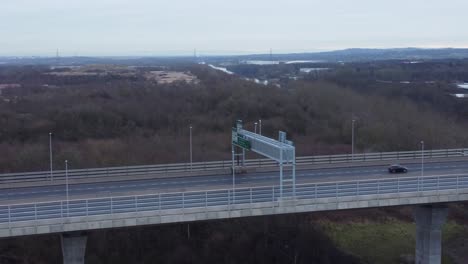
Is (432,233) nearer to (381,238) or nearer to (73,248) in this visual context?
(381,238)

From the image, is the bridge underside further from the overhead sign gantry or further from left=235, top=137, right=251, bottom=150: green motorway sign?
left=235, top=137, right=251, bottom=150: green motorway sign

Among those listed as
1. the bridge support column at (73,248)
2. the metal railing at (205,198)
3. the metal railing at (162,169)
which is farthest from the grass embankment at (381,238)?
the bridge support column at (73,248)

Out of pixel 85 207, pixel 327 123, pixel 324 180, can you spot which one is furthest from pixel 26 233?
pixel 327 123

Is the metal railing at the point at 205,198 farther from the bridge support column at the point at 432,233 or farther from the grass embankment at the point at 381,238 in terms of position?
the grass embankment at the point at 381,238

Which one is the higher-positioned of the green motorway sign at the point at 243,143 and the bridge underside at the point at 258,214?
the green motorway sign at the point at 243,143

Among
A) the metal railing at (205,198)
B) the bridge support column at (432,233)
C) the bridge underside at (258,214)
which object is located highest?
the metal railing at (205,198)

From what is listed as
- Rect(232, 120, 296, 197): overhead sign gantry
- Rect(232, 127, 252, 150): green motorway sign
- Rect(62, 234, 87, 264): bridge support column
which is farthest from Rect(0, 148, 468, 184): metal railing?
Rect(62, 234, 87, 264): bridge support column

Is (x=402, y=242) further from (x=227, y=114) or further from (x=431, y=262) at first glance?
(x=227, y=114)

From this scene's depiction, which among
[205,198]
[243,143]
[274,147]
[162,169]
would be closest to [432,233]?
[274,147]
